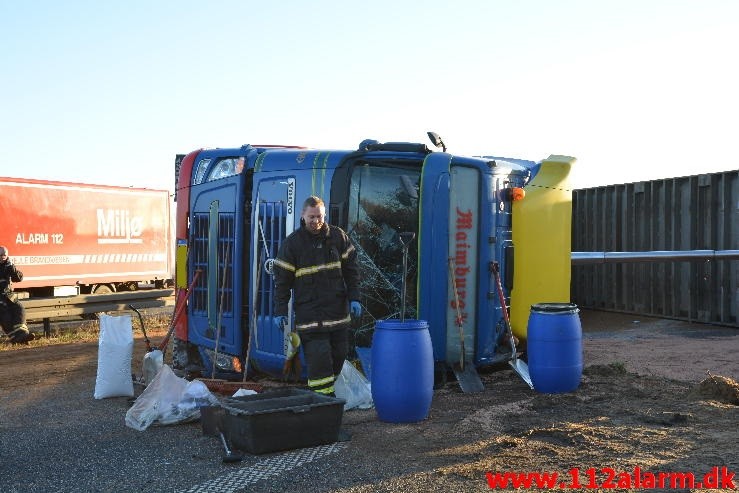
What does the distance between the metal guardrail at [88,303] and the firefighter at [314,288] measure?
309 inches

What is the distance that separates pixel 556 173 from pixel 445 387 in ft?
8.39

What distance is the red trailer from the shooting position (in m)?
14.1

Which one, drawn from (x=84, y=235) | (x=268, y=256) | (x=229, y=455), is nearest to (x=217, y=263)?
(x=268, y=256)

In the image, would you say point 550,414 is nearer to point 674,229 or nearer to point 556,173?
point 556,173

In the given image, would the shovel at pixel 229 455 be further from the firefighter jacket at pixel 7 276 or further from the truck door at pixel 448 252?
the firefighter jacket at pixel 7 276

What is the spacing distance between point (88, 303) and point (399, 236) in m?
8.57

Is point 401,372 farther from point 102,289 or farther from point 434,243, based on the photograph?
point 102,289

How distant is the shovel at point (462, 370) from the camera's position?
752 cm

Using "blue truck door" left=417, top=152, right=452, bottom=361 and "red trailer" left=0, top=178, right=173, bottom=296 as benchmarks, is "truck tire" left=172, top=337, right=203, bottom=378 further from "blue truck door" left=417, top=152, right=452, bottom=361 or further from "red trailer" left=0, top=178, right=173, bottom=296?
"red trailer" left=0, top=178, right=173, bottom=296

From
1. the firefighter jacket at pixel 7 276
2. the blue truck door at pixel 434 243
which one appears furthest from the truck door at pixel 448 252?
the firefighter jacket at pixel 7 276

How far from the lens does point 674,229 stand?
1413 cm

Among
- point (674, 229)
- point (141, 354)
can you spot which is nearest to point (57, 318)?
point (141, 354)

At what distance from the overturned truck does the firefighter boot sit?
5.00 metres

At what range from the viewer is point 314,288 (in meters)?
6.52
